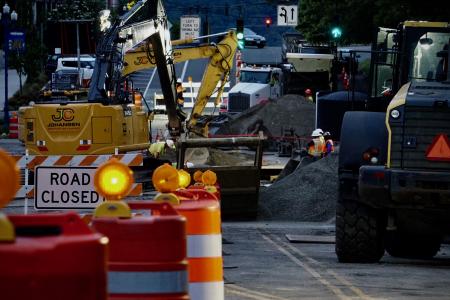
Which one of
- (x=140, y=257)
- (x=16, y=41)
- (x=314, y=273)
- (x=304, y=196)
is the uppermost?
(x=140, y=257)

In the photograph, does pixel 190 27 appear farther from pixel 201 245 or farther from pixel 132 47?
pixel 201 245

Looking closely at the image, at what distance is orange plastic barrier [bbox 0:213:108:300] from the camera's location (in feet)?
13.7

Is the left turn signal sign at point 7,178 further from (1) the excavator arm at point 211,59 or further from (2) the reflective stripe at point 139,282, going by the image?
(1) the excavator arm at point 211,59

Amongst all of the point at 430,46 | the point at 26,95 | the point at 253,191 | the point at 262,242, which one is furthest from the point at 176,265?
the point at 26,95

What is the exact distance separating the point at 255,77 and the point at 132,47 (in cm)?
2998

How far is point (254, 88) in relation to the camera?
A: 56.5 m

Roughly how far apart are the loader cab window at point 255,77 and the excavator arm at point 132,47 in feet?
84.7

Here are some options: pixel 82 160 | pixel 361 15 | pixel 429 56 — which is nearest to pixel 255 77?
pixel 361 15

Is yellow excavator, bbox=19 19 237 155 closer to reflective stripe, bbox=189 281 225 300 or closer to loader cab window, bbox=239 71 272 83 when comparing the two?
reflective stripe, bbox=189 281 225 300

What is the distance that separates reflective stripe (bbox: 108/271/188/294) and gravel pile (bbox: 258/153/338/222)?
18.2m

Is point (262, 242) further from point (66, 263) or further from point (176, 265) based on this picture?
point (66, 263)

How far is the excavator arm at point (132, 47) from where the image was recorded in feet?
90.7

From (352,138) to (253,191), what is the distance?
8.81m

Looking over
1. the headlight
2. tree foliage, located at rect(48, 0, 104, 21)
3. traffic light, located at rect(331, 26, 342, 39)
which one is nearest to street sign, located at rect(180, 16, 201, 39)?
tree foliage, located at rect(48, 0, 104, 21)
